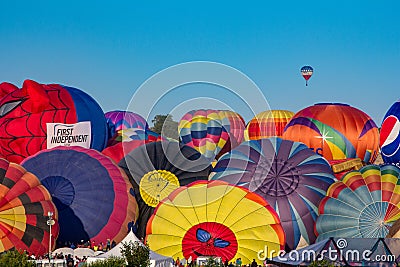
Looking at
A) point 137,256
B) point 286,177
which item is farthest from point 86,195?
point 137,256

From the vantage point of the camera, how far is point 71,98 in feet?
94.3

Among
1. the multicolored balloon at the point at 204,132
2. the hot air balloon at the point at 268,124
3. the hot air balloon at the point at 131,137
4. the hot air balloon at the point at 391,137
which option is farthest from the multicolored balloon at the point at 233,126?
the hot air balloon at the point at 391,137

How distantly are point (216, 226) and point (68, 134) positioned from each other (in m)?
9.62

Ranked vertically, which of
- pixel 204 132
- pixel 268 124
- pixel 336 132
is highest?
pixel 268 124

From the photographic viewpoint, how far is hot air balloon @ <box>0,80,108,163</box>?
27.5 meters

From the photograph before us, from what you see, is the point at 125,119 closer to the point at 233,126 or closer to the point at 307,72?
the point at 233,126

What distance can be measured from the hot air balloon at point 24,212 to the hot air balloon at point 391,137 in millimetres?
13947

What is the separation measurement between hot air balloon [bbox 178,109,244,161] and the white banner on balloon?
876cm

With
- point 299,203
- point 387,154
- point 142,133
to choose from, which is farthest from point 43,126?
point 387,154

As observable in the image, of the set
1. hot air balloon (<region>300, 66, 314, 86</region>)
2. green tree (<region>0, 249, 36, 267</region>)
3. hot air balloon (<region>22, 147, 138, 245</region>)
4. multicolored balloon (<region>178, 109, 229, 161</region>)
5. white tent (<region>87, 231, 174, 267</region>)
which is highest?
hot air balloon (<region>300, 66, 314, 86</region>)

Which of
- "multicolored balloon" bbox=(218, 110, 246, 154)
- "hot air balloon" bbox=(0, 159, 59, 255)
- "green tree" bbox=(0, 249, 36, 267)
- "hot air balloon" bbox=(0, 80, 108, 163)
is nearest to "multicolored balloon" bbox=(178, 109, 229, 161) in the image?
"multicolored balloon" bbox=(218, 110, 246, 154)

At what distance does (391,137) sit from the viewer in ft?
104

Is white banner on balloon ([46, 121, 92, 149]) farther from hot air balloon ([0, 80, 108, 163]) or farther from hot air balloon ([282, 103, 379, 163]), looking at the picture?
hot air balloon ([282, 103, 379, 163])

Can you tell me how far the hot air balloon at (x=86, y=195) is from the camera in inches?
906
